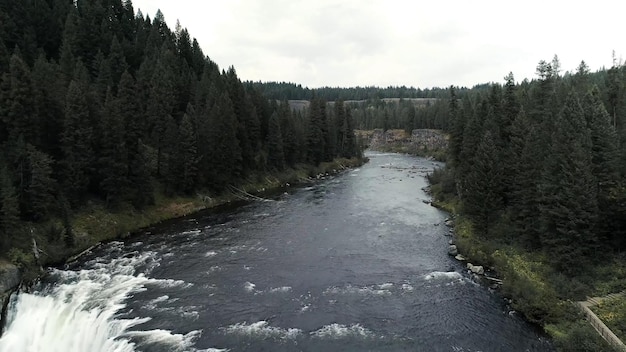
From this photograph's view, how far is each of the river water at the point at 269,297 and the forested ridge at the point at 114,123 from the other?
9.53 metres

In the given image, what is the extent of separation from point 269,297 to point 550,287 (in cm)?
2300

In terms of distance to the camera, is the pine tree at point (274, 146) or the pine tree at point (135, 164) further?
the pine tree at point (274, 146)

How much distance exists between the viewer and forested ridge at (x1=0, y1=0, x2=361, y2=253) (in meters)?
50.4

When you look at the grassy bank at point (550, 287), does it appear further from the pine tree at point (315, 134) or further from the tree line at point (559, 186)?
the pine tree at point (315, 134)

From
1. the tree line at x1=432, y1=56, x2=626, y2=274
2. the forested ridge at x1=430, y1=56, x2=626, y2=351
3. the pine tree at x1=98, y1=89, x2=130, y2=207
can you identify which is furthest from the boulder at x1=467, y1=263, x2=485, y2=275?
the pine tree at x1=98, y1=89, x2=130, y2=207

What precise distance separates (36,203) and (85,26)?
7561cm

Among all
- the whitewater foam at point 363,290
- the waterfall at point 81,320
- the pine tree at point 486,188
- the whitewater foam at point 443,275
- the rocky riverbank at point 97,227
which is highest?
the pine tree at point 486,188

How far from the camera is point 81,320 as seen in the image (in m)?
31.3

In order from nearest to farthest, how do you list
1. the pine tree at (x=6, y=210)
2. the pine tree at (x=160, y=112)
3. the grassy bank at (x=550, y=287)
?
the grassy bank at (x=550, y=287) → the pine tree at (x=6, y=210) → the pine tree at (x=160, y=112)

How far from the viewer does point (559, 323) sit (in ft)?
99.1

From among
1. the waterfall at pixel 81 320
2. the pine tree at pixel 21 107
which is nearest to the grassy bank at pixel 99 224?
the waterfall at pixel 81 320

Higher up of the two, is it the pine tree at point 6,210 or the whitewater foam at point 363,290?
the pine tree at point 6,210

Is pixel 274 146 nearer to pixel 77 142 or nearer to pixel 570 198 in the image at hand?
pixel 77 142

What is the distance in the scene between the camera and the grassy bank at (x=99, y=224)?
41531 mm
